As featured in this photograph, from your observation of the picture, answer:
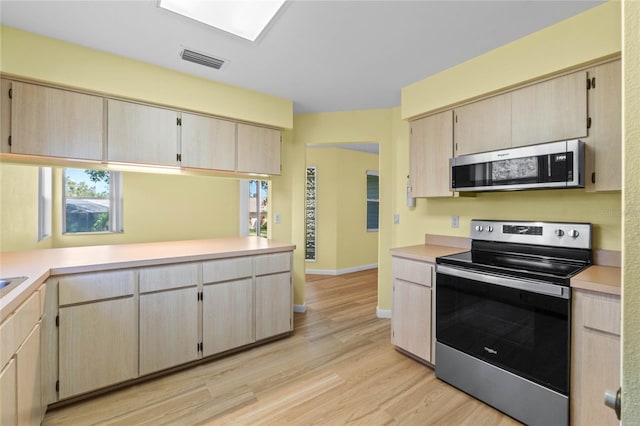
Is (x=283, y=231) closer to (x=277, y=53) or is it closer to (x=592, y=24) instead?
(x=277, y=53)

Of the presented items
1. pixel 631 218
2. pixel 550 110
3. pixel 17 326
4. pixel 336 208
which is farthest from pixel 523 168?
pixel 336 208

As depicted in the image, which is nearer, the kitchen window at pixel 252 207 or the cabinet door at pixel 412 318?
the cabinet door at pixel 412 318

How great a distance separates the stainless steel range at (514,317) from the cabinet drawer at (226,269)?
5.36ft

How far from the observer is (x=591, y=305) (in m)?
1.54

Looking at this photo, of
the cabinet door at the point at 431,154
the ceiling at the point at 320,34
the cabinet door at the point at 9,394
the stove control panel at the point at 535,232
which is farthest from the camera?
the cabinet door at the point at 431,154

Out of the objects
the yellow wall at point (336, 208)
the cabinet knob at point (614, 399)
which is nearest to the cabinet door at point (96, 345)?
the cabinet knob at point (614, 399)

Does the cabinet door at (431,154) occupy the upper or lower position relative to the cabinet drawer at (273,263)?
upper

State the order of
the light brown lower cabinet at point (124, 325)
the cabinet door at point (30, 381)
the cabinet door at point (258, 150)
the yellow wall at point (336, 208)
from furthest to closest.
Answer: the yellow wall at point (336, 208) < the cabinet door at point (258, 150) < the light brown lower cabinet at point (124, 325) < the cabinet door at point (30, 381)

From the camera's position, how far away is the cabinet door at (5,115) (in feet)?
6.33

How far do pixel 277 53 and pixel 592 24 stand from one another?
2.04 m

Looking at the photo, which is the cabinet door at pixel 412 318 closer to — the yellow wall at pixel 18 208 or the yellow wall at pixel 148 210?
the yellow wall at pixel 148 210

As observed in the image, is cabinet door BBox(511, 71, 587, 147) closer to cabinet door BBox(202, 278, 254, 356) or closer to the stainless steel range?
the stainless steel range

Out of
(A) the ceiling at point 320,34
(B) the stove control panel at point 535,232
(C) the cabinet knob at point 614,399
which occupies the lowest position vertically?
(C) the cabinet knob at point 614,399

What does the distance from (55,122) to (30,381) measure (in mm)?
1695
